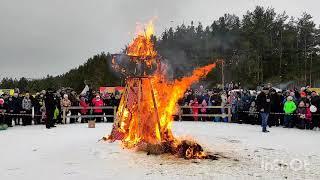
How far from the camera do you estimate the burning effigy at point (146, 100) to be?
531 inches

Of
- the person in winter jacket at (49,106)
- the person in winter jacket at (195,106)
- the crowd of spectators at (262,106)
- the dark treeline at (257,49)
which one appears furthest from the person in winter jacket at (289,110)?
the dark treeline at (257,49)

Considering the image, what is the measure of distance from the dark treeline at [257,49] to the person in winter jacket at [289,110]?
30.3 m

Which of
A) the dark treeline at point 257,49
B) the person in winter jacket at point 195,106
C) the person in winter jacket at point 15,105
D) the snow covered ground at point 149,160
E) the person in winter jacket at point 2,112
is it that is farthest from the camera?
the dark treeline at point 257,49

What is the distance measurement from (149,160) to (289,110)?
11261 millimetres

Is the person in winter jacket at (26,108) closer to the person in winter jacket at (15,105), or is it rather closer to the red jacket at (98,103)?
the person in winter jacket at (15,105)

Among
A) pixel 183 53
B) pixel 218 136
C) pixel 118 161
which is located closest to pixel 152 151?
pixel 118 161

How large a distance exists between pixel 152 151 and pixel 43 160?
2.96 metres

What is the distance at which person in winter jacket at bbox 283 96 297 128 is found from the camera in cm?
2055

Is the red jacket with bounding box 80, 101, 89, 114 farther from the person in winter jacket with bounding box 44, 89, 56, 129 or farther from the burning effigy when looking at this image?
the burning effigy

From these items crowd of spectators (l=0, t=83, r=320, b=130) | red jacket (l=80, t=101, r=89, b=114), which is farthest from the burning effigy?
→ red jacket (l=80, t=101, r=89, b=114)

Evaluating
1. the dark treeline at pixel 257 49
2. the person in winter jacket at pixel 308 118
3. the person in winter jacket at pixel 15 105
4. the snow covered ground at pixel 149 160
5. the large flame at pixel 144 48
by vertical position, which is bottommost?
the snow covered ground at pixel 149 160

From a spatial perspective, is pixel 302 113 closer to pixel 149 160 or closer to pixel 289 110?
pixel 289 110

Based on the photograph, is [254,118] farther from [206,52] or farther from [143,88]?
[206,52]

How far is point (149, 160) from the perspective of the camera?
37.4ft
